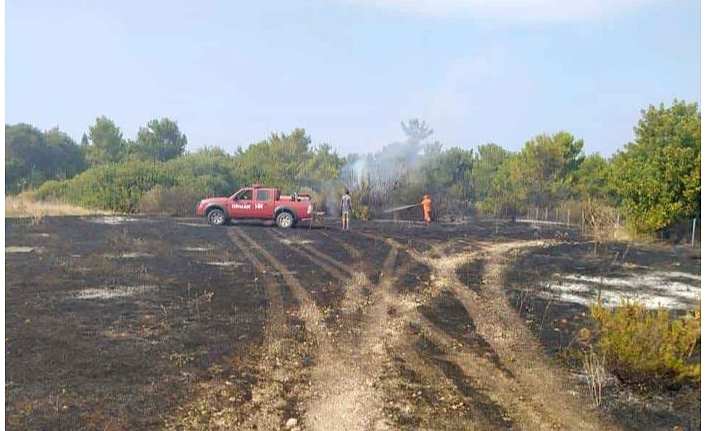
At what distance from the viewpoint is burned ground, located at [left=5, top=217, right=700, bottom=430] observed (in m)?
5.41

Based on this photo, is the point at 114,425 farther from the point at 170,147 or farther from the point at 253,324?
the point at 170,147

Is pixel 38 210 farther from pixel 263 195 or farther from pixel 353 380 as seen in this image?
Result: pixel 353 380

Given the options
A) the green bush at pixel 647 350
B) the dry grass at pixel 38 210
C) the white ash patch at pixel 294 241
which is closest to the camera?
the green bush at pixel 647 350

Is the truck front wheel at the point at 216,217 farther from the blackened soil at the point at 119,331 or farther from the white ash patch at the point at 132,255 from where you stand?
the white ash patch at the point at 132,255

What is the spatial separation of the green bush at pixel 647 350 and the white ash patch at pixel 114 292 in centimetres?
687

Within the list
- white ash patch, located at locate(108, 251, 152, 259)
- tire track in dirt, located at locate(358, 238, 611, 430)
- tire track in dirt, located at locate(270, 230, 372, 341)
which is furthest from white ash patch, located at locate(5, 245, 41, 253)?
tire track in dirt, located at locate(358, 238, 611, 430)

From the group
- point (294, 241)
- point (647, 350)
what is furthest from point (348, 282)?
point (294, 241)

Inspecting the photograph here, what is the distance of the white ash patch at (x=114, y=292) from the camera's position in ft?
31.8

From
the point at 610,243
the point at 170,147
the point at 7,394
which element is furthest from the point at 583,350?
the point at 170,147

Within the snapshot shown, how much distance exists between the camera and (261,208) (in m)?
22.7

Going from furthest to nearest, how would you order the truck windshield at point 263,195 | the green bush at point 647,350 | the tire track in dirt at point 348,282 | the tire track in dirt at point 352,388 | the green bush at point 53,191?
the green bush at point 53,191 < the truck windshield at point 263,195 < the tire track in dirt at point 348,282 < the green bush at point 647,350 < the tire track in dirt at point 352,388

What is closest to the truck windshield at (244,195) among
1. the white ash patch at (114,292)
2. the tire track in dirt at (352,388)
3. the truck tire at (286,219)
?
the truck tire at (286,219)

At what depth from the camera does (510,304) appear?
9836 mm

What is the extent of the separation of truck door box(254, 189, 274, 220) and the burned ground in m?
7.78
